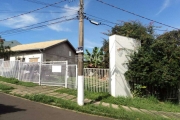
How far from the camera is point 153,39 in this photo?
1146 centimetres

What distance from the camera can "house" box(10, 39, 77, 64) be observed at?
19.6 meters

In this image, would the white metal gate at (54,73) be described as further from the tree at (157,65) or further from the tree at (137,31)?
the tree at (157,65)

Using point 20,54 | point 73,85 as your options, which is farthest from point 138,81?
point 20,54

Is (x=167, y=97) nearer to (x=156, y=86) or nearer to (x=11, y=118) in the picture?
(x=156, y=86)

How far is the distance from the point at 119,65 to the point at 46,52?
1178 centimetres

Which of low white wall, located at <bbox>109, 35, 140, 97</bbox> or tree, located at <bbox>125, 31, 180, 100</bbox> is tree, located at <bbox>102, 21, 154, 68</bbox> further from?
low white wall, located at <bbox>109, 35, 140, 97</bbox>

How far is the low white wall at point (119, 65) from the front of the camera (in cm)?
1048

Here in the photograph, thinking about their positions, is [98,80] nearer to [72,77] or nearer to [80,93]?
[72,77]

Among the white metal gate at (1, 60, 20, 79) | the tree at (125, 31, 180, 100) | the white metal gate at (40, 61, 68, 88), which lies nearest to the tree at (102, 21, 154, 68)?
the tree at (125, 31, 180, 100)

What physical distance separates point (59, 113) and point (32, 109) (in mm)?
1131

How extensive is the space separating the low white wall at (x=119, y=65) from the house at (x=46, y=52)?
34.4 ft

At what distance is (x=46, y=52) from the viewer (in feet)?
66.4

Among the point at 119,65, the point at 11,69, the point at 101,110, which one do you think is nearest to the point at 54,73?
the point at 119,65

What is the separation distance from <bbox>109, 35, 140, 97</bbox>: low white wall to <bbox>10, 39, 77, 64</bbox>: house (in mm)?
10475
